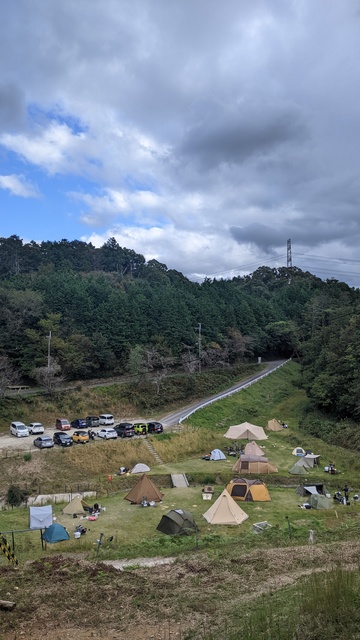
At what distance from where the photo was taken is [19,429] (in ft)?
107

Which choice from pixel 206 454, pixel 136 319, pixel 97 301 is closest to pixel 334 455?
pixel 206 454

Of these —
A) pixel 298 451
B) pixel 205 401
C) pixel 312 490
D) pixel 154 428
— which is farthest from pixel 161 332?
pixel 312 490

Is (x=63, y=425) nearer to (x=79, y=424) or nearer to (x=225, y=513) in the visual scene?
(x=79, y=424)

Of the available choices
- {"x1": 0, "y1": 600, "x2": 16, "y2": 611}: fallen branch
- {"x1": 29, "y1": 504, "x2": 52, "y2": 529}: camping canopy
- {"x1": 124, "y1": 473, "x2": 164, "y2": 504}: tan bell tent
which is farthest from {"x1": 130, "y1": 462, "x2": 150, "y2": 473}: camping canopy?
{"x1": 0, "y1": 600, "x2": 16, "y2": 611}: fallen branch

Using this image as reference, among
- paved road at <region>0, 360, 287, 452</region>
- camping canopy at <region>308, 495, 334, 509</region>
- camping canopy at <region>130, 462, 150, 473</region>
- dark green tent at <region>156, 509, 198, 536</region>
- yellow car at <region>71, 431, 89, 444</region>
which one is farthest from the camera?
yellow car at <region>71, 431, 89, 444</region>

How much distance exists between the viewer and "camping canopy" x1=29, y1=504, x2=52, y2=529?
18094mm

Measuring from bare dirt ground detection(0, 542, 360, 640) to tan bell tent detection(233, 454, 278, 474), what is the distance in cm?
1182

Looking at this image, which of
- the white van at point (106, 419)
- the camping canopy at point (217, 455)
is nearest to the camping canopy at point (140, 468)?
the camping canopy at point (217, 455)

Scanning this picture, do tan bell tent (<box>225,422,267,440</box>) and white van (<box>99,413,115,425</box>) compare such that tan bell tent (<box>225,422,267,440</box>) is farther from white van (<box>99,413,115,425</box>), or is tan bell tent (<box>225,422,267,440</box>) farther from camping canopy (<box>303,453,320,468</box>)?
white van (<box>99,413,115,425</box>)

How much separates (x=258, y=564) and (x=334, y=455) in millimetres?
18938

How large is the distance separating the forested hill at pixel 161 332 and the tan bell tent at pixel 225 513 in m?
20.9

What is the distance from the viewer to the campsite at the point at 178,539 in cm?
942

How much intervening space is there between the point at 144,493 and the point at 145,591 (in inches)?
441

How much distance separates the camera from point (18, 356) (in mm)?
45531
